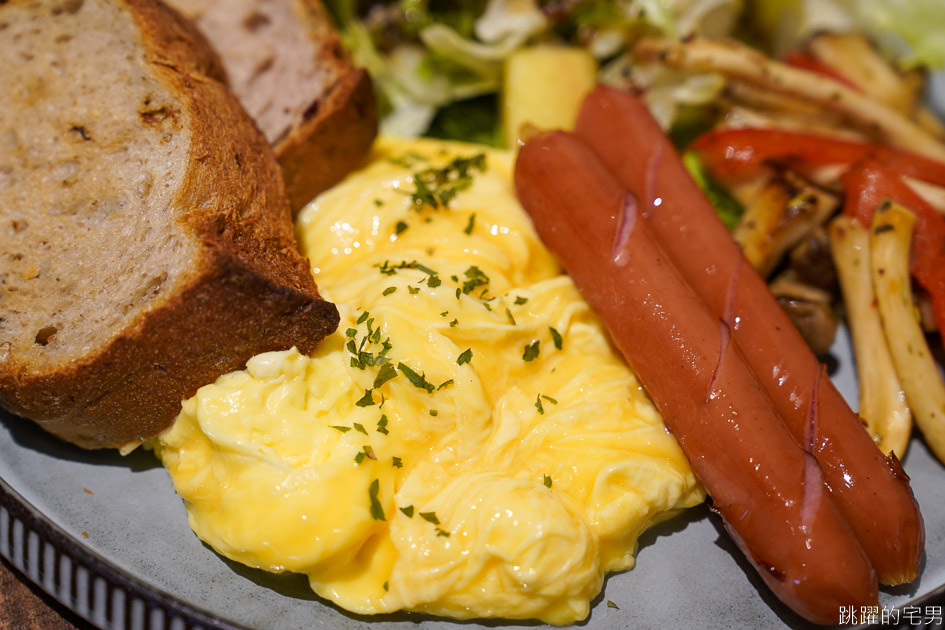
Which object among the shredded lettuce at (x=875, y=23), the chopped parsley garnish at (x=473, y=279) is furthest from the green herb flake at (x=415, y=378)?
the shredded lettuce at (x=875, y=23)

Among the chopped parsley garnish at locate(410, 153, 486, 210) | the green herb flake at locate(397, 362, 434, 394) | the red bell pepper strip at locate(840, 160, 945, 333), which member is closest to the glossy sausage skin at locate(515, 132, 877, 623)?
the chopped parsley garnish at locate(410, 153, 486, 210)

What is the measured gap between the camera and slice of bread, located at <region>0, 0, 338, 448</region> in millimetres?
2309

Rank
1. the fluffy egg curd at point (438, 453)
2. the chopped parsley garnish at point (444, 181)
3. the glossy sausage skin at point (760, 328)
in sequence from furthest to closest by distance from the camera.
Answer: the chopped parsley garnish at point (444, 181), the glossy sausage skin at point (760, 328), the fluffy egg curd at point (438, 453)

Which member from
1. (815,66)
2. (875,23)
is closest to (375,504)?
(815,66)

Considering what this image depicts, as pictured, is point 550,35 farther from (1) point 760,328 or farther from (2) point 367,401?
(2) point 367,401

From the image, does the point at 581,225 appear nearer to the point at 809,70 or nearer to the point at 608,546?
the point at 608,546

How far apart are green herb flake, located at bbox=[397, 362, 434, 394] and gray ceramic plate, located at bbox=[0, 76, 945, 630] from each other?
2.40 ft

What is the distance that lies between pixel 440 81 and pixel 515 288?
6.82 feet

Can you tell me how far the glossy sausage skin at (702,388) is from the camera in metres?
2.16

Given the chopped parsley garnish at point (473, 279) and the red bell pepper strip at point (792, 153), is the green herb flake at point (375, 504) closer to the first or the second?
the chopped parsley garnish at point (473, 279)

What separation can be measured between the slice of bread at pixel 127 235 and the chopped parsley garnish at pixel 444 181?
605 millimetres

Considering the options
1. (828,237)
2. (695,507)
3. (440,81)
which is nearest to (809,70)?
(828,237)

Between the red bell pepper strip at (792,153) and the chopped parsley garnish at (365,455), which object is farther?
the red bell pepper strip at (792,153)

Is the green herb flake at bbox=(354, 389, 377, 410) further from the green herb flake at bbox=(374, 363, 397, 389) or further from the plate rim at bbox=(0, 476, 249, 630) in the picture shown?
the plate rim at bbox=(0, 476, 249, 630)
